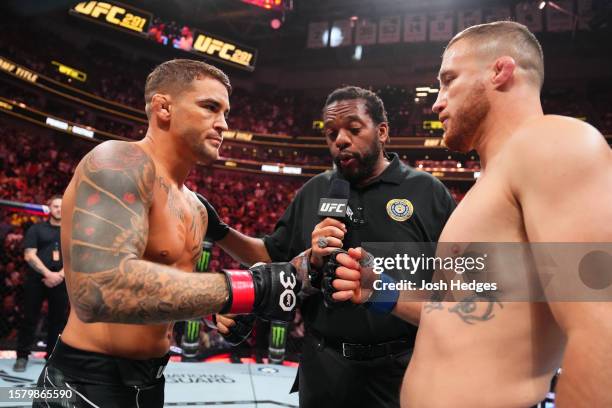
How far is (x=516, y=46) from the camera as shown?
125cm

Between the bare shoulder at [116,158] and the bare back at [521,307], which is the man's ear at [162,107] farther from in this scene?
the bare back at [521,307]

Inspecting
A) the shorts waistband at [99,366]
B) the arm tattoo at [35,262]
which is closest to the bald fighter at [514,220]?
the shorts waistband at [99,366]

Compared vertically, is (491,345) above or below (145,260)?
below

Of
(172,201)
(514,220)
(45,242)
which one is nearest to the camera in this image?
(514,220)

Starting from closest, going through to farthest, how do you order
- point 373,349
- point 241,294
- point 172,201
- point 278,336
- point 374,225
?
point 241,294 < point 172,201 < point 373,349 < point 374,225 < point 278,336

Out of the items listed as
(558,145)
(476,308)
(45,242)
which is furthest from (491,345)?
(45,242)

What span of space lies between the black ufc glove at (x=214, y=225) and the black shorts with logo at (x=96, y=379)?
0.82 meters

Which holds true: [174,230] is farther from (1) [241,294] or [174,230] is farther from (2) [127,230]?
(1) [241,294]

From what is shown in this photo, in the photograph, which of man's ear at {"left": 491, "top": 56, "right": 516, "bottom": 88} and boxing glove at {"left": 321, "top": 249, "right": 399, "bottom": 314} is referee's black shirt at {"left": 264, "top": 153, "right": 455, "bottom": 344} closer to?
boxing glove at {"left": 321, "top": 249, "right": 399, "bottom": 314}

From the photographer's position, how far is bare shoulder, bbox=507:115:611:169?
0.90 metres

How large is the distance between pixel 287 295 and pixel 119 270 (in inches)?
19.8

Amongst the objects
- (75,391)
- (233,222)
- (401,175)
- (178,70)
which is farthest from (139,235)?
(233,222)

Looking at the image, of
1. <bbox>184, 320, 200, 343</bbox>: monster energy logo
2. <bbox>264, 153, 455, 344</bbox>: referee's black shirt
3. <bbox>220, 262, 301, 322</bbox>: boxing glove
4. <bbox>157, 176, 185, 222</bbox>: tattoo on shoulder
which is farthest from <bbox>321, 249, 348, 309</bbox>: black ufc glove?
<bbox>184, 320, 200, 343</bbox>: monster energy logo

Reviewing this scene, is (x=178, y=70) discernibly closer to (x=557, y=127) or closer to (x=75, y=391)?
(x=75, y=391)
